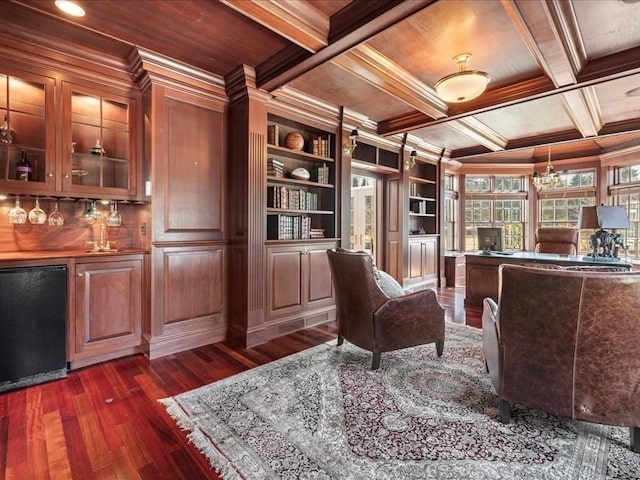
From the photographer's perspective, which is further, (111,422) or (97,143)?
(97,143)

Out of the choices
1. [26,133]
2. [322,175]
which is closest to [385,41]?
[322,175]

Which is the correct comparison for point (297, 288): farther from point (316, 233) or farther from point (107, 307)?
point (107, 307)

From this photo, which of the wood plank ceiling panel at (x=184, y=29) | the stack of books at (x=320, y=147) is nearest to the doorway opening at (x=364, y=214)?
the stack of books at (x=320, y=147)

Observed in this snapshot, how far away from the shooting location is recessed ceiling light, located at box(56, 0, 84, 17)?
2.26 metres

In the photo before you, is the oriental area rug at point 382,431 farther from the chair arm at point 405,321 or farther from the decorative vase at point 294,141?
the decorative vase at point 294,141

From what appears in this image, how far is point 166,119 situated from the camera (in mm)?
3061

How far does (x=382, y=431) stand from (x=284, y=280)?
211 centimetres

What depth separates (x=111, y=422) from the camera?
6.63 feet

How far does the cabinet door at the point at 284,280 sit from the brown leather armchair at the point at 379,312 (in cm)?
97

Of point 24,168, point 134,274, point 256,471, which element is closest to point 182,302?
point 134,274

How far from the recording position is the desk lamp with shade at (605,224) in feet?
13.1

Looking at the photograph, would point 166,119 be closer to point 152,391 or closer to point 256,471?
point 152,391

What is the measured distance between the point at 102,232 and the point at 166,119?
125cm

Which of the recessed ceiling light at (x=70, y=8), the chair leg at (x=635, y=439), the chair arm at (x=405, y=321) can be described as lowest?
the chair leg at (x=635, y=439)
